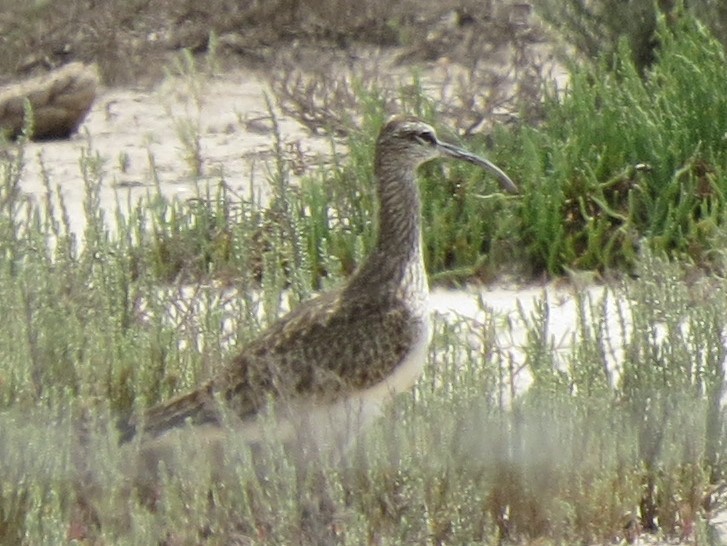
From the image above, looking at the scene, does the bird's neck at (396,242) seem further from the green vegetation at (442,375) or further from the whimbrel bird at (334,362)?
the green vegetation at (442,375)

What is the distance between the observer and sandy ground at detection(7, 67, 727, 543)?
8617 millimetres

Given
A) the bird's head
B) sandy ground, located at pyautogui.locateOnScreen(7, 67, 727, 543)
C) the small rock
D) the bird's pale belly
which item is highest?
the bird's head

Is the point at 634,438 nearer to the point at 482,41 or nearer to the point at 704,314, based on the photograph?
the point at 704,314

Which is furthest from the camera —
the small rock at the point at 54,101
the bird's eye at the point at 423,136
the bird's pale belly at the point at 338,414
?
the small rock at the point at 54,101

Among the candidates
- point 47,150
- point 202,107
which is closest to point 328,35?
point 202,107

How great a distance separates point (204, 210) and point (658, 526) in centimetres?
297

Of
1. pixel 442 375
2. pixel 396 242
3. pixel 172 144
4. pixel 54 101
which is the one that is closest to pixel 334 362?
pixel 442 375

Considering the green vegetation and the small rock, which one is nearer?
the green vegetation

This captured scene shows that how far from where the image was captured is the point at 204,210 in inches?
290

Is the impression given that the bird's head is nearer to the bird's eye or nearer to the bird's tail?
the bird's eye

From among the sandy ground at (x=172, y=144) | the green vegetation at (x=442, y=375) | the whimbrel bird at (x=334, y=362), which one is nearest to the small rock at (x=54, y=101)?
the sandy ground at (x=172, y=144)

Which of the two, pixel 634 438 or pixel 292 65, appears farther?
pixel 292 65

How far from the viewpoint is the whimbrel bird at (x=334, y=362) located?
4988mm

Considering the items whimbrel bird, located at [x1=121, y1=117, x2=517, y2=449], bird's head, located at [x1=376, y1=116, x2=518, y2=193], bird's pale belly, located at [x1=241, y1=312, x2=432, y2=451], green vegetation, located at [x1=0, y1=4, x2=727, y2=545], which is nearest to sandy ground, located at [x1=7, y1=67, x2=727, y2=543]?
green vegetation, located at [x1=0, y1=4, x2=727, y2=545]
